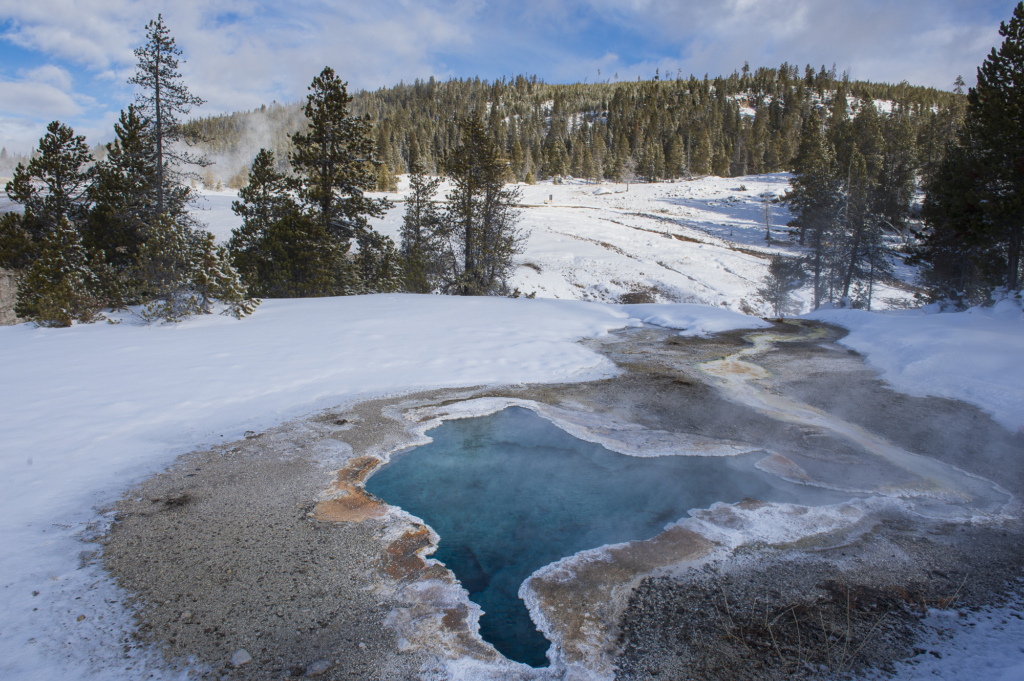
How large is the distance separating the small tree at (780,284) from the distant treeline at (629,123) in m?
18.7

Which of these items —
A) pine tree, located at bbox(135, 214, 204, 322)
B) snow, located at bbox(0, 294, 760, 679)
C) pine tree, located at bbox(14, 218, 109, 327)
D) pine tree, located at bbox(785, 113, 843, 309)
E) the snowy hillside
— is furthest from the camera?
the snowy hillside

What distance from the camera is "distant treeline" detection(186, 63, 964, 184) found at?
81.3 m

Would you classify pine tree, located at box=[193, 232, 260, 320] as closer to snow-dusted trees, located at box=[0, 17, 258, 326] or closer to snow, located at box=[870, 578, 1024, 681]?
snow-dusted trees, located at box=[0, 17, 258, 326]

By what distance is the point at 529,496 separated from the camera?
174 inches

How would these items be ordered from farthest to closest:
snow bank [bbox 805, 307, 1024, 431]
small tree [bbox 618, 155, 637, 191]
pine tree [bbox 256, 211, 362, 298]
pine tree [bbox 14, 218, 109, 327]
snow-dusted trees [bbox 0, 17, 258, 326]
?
small tree [bbox 618, 155, 637, 191] → pine tree [bbox 256, 211, 362, 298] → snow-dusted trees [bbox 0, 17, 258, 326] → pine tree [bbox 14, 218, 109, 327] → snow bank [bbox 805, 307, 1024, 431]

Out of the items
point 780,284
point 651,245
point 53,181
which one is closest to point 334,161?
point 53,181

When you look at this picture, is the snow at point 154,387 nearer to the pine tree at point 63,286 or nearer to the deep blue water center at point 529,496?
the pine tree at point 63,286

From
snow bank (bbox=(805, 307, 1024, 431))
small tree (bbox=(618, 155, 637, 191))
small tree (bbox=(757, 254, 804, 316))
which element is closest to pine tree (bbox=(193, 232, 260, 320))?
snow bank (bbox=(805, 307, 1024, 431))

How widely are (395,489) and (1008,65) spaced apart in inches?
947

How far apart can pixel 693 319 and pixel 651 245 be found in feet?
90.9

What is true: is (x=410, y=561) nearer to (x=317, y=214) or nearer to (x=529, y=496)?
(x=529, y=496)

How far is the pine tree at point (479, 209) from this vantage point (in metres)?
19.4

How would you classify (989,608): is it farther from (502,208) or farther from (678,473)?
(502,208)

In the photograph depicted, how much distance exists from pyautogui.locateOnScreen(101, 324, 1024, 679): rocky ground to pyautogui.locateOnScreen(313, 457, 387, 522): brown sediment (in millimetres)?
73
